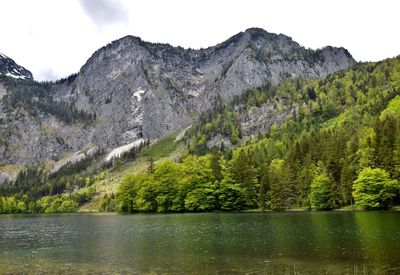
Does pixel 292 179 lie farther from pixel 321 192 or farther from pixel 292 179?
pixel 321 192

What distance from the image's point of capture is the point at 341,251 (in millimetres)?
37125

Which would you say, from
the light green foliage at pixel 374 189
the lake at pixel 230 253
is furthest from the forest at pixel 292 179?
the lake at pixel 230 253

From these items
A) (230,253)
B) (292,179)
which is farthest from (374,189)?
(230,253)

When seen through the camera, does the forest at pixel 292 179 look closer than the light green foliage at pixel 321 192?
Yes

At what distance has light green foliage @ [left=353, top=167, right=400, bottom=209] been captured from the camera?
89.6 m

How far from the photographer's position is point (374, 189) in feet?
295

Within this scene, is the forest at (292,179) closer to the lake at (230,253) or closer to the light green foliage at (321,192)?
the light green foliage at (321,192)

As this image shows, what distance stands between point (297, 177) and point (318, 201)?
12835 millimetres

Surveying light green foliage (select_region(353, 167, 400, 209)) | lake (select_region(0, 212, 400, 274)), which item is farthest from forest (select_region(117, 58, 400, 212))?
lake (select_region(0, 212, 400, 274))

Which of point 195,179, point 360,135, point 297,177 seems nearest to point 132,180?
point 195,179

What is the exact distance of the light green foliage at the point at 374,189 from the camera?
89562 mm

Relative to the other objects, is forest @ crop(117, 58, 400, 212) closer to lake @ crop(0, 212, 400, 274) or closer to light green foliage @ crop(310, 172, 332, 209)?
light green foliage @ crop(310, 172, 332, 209)

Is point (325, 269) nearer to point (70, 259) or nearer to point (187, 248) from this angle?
point (187, 248)

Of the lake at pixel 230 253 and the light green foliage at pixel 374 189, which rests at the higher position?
the light green foliage at pixel 374 189
